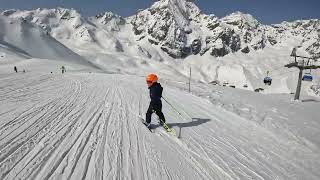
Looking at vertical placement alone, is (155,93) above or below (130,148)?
above

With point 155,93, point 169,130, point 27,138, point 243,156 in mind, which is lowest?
point 243,156

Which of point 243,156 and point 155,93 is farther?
point 155,93

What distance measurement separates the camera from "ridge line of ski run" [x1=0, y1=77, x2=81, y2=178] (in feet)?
23.0

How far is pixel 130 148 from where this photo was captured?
8.77 m

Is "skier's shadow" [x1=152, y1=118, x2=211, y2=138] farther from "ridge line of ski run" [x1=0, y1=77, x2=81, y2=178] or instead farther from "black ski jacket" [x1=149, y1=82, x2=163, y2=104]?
"ridge line of ski run" [x1=0, y1=77, x2=81, y2=178]

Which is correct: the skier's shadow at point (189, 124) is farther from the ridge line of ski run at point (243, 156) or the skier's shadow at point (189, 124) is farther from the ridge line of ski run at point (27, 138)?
the ridge line of ski run at point (27, 138)

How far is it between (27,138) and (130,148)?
2618 mm

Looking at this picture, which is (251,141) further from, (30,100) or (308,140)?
(30,100)

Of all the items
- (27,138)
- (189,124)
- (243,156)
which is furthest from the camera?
(189,124)

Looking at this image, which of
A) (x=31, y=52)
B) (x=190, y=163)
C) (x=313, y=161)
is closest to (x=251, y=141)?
(x=313, y=161)

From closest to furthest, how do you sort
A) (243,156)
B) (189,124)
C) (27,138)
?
(27,138)
(243,156)
(189,124)

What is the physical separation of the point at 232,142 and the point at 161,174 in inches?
159

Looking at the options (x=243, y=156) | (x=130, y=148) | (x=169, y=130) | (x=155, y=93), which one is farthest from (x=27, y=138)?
(x=243, y=156)

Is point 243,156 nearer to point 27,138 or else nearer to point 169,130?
point 169,130
